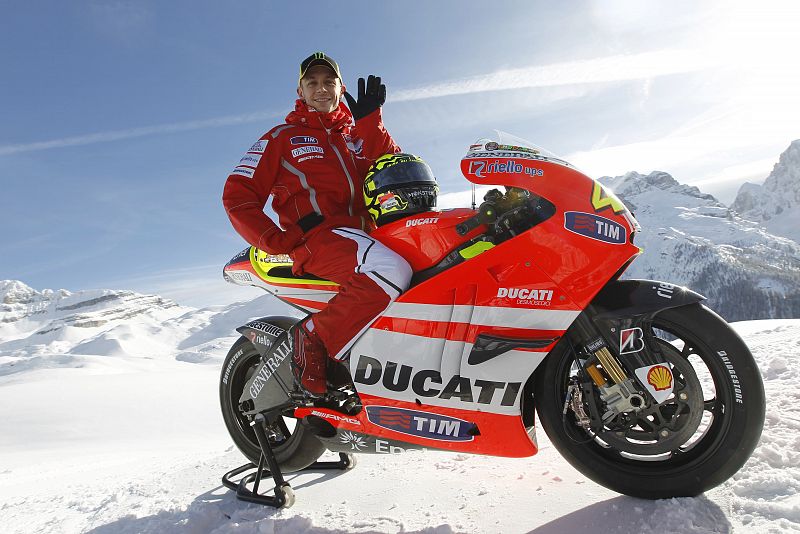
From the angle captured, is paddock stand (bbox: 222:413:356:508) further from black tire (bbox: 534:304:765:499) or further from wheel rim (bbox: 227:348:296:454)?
black tire (bbox: 534:304:765:499)

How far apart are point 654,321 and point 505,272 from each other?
27.3 inches

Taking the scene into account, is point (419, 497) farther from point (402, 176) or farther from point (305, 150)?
point (305, 150)

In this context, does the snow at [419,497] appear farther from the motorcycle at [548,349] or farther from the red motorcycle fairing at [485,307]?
the red motorcycle fairing at [485,307]

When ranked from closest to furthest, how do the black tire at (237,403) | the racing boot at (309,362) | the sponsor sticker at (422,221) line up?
1. the sponsor sticker at (422,221)
2. the racing boot at (309,362)
3. the black tire at (237,403)

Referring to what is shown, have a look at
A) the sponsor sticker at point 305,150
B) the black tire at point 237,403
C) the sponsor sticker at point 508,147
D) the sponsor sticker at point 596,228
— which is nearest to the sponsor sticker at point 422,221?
the sponsor sticker at point 508,147

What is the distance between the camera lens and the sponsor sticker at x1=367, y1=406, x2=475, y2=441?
7.99ft

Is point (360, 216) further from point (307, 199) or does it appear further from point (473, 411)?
point (473, 411)

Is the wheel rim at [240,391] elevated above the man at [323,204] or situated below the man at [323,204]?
below

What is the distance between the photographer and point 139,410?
30.4ft

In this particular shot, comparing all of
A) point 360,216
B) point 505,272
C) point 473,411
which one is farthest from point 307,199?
point 473,411

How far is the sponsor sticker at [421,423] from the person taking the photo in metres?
2.44

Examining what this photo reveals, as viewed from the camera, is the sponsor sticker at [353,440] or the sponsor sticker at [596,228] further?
the sponsor sticker at [353,440]

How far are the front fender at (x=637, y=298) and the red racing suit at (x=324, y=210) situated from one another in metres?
0.94

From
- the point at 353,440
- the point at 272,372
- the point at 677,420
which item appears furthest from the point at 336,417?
the point at 677,420
